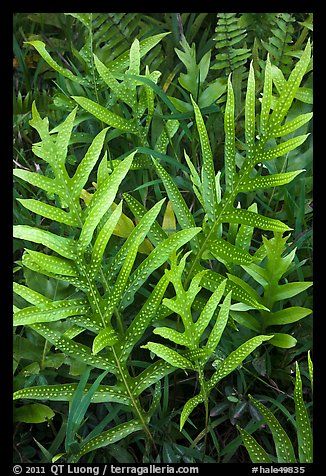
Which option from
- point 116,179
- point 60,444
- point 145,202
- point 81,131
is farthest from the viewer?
point 81,131

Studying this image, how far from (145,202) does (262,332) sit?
331 mm

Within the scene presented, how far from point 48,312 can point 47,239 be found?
108mm

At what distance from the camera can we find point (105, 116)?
43.5 inches

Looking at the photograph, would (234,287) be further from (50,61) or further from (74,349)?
(50,61)

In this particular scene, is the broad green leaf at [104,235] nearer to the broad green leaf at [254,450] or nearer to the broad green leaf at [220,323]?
the broad green leaf at [220,323]

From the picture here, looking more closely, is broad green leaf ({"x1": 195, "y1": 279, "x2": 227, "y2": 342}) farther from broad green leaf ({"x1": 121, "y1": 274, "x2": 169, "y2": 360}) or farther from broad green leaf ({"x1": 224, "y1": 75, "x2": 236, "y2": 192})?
broad green leaf ({"x1": 224, "y1": 75, "x2": 236, "y2": 192})

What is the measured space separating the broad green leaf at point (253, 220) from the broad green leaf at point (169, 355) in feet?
0.76

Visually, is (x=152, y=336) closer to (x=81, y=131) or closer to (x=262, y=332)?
(x=262, y=332)

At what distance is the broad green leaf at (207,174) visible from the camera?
100 centimetres

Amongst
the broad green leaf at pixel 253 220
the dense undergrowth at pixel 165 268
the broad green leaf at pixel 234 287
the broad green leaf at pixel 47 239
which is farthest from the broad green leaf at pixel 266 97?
the broad green leaf at pixel 47 239

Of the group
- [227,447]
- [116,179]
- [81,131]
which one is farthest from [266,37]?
[227,447]

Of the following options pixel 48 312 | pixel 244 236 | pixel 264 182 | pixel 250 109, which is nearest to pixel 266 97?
pixel 250 109

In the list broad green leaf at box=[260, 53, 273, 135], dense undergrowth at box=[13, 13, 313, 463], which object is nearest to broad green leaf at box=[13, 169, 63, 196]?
dense undergrowth at box=[13, 13, 313, 463]

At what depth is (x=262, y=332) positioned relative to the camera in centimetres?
107
